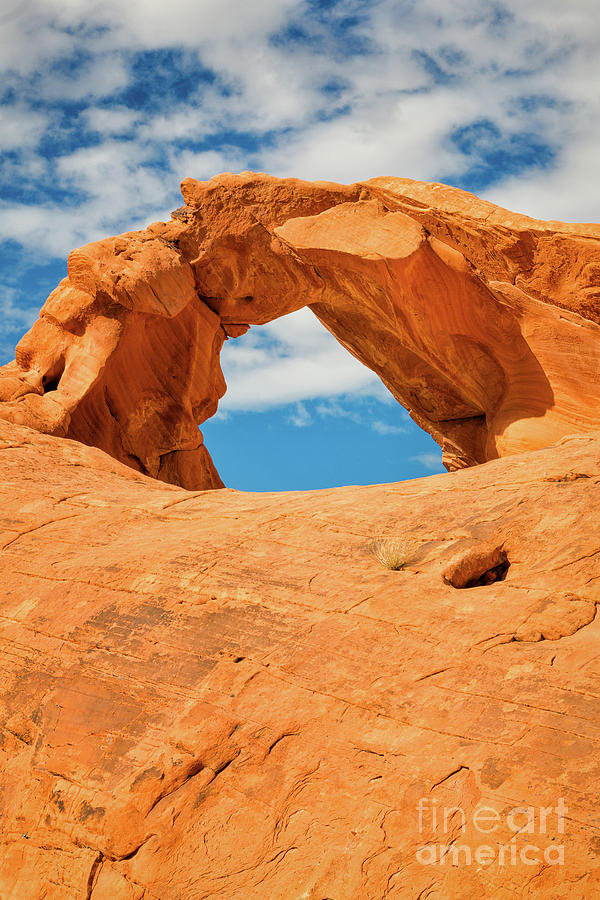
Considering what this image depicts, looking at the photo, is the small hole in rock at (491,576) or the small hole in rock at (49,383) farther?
the small hole in rock at (49,383)

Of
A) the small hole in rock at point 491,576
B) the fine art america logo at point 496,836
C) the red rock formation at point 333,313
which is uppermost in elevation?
the red rock formation at point 333,313

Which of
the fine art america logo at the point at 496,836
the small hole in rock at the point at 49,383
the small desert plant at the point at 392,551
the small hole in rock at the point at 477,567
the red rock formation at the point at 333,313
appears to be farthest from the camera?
the small hole in rock at the point at 49,383

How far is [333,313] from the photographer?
1579 centimetres

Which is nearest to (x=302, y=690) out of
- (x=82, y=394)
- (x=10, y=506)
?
(x=10, y=506)

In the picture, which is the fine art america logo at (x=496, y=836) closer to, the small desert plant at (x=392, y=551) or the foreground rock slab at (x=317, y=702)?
the foreground rock slab at (x=317, y=702)

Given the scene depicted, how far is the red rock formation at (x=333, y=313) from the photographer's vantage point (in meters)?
12.5

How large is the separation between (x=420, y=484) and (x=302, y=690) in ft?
9.37

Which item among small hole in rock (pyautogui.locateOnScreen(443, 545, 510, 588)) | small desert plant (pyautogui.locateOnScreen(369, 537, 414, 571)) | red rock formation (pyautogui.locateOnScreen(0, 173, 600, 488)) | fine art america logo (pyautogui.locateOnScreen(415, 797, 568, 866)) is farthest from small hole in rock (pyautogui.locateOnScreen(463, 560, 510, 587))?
red rock formation (pyautogui.locateOnScreen(0, 173, 600, 488))

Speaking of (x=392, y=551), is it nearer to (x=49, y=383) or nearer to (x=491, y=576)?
(x=491, y=576)

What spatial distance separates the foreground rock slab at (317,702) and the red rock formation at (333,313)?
5.70 m

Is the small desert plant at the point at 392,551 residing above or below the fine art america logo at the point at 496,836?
above

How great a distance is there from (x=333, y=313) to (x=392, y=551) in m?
10.0

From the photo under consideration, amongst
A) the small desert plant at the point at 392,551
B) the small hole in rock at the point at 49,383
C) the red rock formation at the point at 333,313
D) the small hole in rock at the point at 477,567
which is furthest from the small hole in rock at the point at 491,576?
the small hole in rock at the point at 49,383

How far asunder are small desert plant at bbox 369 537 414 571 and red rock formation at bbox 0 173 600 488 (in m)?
6.54
